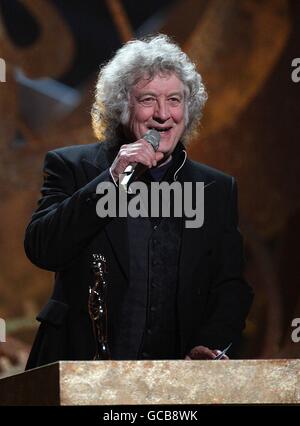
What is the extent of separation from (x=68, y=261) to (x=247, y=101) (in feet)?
11.7

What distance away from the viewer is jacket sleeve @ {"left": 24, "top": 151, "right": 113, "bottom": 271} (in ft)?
6.67

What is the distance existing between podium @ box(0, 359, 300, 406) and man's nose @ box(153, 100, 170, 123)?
765 mm

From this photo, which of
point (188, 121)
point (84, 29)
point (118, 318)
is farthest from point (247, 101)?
point (118, 318)

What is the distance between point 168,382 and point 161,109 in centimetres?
82

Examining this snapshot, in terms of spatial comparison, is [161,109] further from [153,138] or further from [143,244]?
[143,244]

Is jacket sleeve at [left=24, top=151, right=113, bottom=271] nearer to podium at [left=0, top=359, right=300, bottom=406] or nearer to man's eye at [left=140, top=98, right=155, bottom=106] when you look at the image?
man's eye at [left=140, top=98, right=155, bottom=106]

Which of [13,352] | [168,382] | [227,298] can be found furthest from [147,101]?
[13,352]

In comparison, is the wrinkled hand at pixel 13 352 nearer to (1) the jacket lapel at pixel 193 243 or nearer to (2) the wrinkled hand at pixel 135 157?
(1) the jacket lapel at pixel 193 243

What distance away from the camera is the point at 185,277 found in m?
2.22

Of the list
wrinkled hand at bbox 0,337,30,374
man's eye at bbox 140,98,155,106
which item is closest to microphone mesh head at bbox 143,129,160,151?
man's eye at bbox 140,98,155,106

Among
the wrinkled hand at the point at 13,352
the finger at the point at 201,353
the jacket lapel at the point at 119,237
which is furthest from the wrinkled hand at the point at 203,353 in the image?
the wrinkled hand at the point at 13,352

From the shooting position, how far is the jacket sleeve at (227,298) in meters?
2.22

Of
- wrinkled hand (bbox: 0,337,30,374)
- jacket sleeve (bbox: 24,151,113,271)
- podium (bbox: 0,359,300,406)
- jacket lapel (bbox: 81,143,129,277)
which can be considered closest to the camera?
podium (bbox: 0,359,300,406)

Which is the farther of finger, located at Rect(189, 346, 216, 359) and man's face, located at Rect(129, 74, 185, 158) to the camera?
man's face, located at Rect(129, 74, 185, 158)
